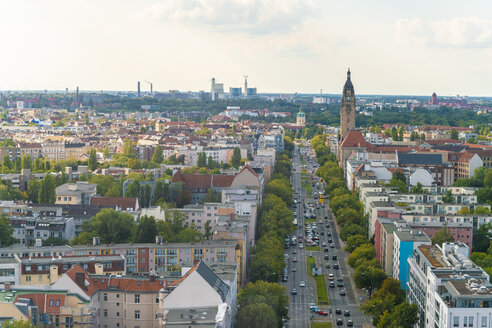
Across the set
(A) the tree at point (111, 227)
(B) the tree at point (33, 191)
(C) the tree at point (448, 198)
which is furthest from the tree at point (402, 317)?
(B) the tree at point (33, 191)

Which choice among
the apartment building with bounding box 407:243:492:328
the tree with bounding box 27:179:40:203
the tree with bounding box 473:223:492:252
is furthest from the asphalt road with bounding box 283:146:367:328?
the tree with bounding box 27:179:40:203

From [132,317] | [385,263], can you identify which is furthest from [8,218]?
[385,263]

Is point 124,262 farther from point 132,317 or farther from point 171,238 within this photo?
point 171,238

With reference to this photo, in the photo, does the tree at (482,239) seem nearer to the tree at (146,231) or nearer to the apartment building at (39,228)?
the tree at (146,231)

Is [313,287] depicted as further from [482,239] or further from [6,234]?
[6,234]

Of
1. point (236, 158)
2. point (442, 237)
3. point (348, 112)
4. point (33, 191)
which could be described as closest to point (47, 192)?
point (33, 191)
